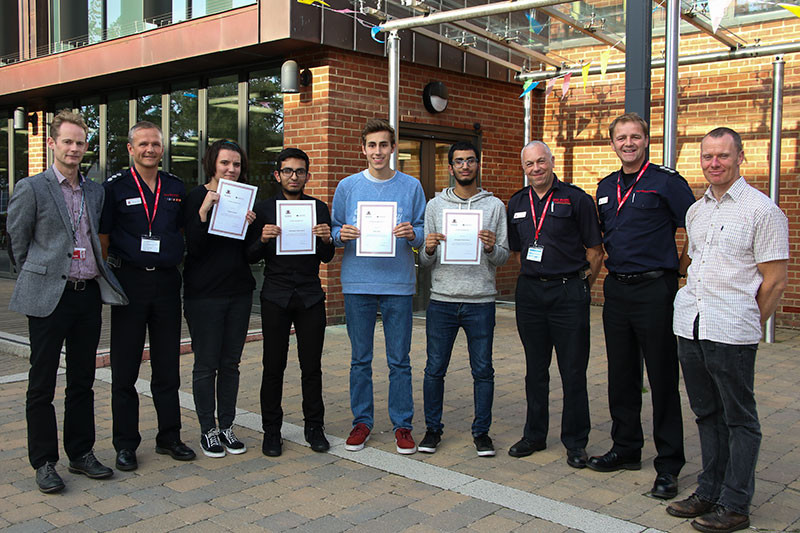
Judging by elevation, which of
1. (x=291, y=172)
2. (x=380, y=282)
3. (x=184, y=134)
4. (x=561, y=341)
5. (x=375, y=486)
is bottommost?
(x=375, y=486)

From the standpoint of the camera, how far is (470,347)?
191 inches

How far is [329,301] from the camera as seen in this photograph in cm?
928

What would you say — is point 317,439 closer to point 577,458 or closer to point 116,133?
point 577,458

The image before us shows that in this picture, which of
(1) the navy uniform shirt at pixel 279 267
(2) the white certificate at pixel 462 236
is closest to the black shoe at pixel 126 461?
(1) the navy uniform shirt at pixel 279 267

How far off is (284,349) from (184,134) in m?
7.16

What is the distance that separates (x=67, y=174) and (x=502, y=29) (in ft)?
22.3

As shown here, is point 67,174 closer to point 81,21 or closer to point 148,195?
point 148,195

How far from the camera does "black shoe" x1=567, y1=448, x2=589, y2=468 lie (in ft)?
14.9

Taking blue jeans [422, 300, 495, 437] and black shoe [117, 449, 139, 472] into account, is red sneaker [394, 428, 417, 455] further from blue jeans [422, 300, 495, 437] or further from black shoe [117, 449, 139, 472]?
black shoe [117, 449, 139, 472]

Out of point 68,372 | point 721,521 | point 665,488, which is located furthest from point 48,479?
point 721,521

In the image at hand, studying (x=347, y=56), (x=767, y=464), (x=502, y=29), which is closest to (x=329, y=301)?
(x=347, y=56)

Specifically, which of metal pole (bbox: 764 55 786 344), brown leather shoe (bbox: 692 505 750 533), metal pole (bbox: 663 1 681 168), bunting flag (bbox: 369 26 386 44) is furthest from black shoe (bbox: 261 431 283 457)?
metal pole (bbox: 764 55 786 344)

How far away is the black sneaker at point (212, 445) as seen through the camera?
4.73m

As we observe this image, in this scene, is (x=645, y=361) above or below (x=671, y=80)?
below
